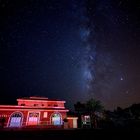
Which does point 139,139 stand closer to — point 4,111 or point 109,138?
point 109,138

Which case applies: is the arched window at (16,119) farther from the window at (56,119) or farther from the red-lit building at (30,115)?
the window at (56,119)

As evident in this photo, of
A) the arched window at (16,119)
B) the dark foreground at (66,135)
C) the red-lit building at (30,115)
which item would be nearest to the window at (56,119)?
the red-lit building at (30,115)

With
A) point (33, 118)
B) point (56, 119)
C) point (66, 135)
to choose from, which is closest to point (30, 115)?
point (33, 118)

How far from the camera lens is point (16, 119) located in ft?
98.3

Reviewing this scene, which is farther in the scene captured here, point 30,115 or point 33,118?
point 30,115

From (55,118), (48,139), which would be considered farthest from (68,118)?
(48,139)

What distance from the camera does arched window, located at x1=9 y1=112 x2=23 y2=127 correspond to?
96.4 ft

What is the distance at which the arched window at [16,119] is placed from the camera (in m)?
29.4

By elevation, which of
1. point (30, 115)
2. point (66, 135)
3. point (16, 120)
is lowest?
point (66, 135)

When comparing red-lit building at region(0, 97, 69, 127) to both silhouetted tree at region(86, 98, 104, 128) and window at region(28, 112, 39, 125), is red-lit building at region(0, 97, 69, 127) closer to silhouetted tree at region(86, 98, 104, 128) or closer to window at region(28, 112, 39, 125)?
window at region(28, 112, 39, 125)

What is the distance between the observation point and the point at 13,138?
35.9 ft

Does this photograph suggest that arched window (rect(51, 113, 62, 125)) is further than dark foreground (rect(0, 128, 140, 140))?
Yes

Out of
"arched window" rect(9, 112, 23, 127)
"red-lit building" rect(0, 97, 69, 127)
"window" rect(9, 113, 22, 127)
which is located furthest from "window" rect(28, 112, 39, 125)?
"window" rect(9, 113, 22, 127)

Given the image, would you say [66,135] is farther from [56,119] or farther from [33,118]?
[56,119]
